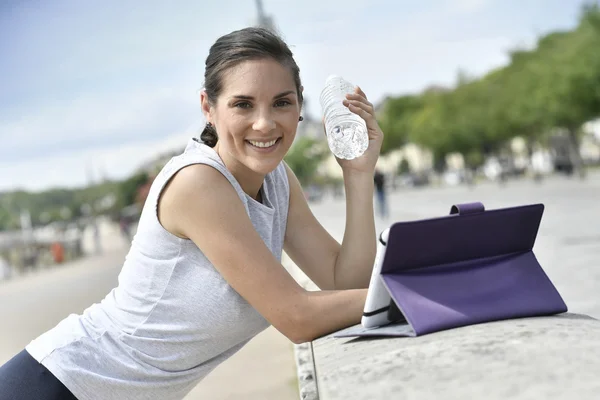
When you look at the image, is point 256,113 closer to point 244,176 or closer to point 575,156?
point 244,176

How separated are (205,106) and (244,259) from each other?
21.9 inches

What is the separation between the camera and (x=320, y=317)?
89.4 inches

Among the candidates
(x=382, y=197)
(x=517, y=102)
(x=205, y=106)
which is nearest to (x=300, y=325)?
(x=205, y=106)

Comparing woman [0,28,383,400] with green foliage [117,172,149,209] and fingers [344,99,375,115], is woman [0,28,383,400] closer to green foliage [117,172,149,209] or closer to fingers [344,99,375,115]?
fingers [344,99,375,115]

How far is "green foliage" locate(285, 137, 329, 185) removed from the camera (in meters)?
110

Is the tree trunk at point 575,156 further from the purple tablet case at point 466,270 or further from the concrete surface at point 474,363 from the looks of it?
the concrete surface at point 474,363

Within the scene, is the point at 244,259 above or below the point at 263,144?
below

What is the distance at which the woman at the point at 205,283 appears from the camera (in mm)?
2254

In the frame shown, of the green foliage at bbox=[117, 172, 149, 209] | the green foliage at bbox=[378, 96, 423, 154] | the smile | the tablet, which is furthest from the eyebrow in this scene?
the green foliage at bbox=[117, 172, 149, 209]

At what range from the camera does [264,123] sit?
234 cm

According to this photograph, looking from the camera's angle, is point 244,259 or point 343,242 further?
point 343,242

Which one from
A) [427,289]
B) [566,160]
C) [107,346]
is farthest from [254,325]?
[566,160]

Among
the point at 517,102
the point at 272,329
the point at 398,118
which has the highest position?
the point at 398,118

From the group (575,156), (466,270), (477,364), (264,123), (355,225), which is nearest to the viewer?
(477,364)
